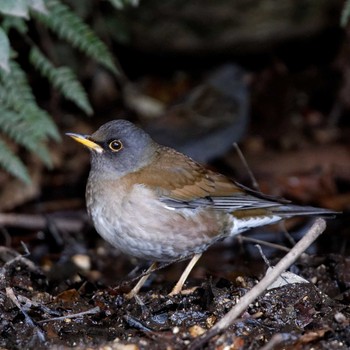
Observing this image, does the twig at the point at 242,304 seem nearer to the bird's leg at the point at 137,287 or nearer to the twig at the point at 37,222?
the bird's leg at the point at 137,287

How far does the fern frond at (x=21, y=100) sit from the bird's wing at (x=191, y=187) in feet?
4.46

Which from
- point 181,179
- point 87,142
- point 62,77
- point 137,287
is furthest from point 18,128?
point 137,287

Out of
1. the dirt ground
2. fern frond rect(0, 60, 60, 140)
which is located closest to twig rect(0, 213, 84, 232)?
the dirt ground

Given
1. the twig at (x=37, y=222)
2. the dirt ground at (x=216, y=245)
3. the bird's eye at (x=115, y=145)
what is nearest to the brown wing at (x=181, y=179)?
the bird's eye at (x=115, y=145)

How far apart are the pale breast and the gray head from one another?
0.16 metres

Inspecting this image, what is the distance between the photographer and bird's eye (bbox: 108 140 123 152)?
18.5 feet

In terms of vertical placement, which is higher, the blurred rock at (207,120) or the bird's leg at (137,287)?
the blurred rock at (207,120)

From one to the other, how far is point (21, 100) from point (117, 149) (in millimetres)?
1420

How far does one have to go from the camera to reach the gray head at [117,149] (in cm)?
557

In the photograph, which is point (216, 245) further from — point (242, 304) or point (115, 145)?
point (242, 304)

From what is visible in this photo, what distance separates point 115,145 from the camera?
5.65 meters

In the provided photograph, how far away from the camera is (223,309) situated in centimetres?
477

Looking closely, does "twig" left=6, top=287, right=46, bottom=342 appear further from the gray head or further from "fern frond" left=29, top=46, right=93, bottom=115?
"fern frond" left=29, top=46, right=93, bottom=115

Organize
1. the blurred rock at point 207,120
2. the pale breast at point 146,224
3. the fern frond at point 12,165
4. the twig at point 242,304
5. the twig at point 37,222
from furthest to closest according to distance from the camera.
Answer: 1. the blurred rock at point 207,120
2. the twig at point 37,222
3. the fern frond at point 12,165
4. the pale breast at point 146,224
5. the twig at point 242,304
